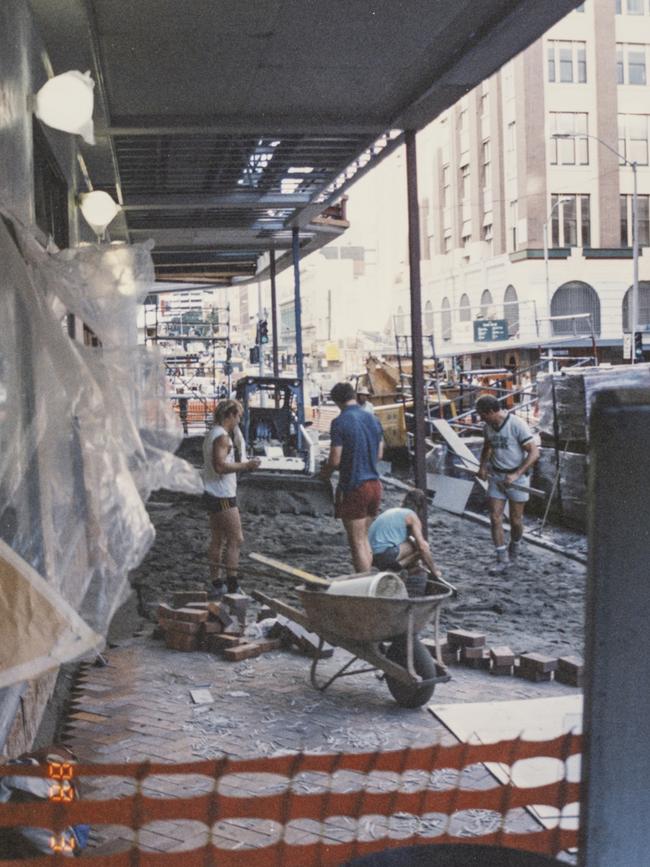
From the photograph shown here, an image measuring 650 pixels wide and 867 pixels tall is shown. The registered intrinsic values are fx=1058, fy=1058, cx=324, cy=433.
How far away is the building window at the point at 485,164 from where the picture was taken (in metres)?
64.5

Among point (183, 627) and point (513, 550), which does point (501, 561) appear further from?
point (183, 627)

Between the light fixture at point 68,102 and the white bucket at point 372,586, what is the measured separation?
10.9ft

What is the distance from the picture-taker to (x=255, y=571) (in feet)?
26.1

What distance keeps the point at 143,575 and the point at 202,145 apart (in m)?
4.81

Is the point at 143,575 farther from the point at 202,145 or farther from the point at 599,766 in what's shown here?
the point at 599,766

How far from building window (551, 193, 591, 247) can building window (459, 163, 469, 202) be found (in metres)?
10.3

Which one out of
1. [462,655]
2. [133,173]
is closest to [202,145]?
[133,173]

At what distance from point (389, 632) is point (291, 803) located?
3.52 m

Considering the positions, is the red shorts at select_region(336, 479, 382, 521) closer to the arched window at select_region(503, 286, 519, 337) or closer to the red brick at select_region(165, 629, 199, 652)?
the red brick at select_region(165, 629, 199, 652)

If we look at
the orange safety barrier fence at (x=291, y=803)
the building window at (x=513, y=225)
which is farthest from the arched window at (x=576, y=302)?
the orange safety barrier fence at (x=291, y=803)

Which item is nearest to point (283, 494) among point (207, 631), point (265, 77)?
point (207, 631)

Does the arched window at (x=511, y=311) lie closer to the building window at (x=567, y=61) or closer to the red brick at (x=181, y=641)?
the building window at (x=567, y=61)

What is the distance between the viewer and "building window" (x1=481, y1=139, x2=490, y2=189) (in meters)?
64.5

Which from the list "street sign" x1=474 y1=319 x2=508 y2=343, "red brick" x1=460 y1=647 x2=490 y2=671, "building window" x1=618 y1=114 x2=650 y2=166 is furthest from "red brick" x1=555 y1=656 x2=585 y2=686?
"building window" x1=618 y1=114 x2=650 y2=166
